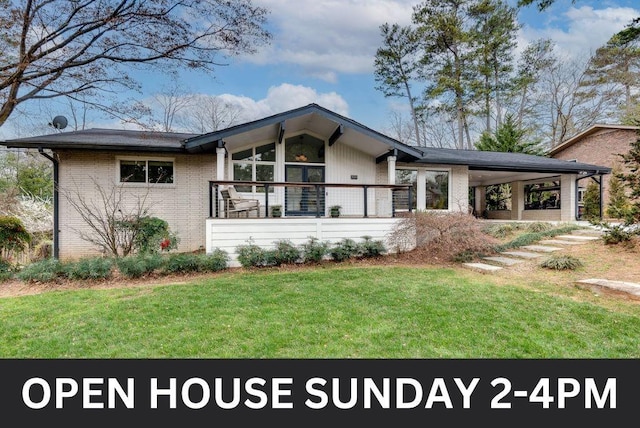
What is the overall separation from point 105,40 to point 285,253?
20.8 feet

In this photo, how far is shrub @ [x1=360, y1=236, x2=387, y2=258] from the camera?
27.7ft

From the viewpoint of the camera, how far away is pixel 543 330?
12.3 ft

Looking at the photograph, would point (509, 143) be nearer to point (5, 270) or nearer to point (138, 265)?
point (138, 265)

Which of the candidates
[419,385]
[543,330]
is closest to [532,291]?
[543,330]

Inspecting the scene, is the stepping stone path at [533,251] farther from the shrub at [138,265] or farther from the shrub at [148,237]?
the shrub at [148,237]

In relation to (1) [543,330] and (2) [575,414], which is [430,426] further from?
(1) [543,330]

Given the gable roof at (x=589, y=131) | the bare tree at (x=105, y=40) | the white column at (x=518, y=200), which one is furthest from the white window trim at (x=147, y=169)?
the gable roof at (x=589, y=131)

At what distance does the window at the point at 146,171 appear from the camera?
9805 millimetres

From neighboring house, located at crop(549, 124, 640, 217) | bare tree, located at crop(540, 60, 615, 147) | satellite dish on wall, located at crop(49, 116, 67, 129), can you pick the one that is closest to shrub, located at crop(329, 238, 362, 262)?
satellite dish on wall, located at crop(49, 116, 67, 129)

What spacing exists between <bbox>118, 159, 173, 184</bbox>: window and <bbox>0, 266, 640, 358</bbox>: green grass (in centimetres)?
486

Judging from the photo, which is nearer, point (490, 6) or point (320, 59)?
point (320, 59)

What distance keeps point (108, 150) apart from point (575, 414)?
10865 mm

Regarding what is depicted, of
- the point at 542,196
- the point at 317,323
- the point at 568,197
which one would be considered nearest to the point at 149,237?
the point at 317,323

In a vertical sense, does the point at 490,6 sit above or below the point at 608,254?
above
